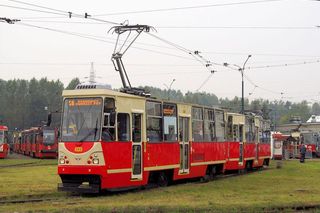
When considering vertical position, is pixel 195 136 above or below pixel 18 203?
above

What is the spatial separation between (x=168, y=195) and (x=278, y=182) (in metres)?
6.88

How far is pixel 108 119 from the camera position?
17406 millimetres

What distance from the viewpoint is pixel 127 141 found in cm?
1817

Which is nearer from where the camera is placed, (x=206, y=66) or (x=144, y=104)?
(x=144, y=104)

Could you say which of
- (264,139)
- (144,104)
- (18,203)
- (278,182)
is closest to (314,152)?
(264,139)

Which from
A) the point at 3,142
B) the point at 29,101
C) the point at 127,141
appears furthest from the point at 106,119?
the point at 29,101

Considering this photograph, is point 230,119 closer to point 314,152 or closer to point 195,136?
point 195,136

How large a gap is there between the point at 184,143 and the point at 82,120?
19.7 feet

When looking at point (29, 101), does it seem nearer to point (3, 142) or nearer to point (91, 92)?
point (3, 142)

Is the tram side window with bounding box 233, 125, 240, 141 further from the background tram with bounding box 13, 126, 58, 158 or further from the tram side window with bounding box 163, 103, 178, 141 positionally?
the background tram with bounding box 13, 126, 58, 158

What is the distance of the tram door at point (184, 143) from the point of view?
72.5 feet

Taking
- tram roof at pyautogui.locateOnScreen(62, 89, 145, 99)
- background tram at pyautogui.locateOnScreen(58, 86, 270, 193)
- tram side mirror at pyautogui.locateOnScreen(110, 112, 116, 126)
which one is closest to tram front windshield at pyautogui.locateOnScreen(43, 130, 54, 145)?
background tram at pyautogui.locateOnScreen(58, 86, 270, 193)

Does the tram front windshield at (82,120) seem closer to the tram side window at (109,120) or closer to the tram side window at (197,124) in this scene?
the tram side window at (109,120)

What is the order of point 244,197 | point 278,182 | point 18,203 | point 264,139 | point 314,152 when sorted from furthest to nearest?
1. point 314,152
2. point 264,139
3. point 278,182
4. point 244,197
5. point 18,203
